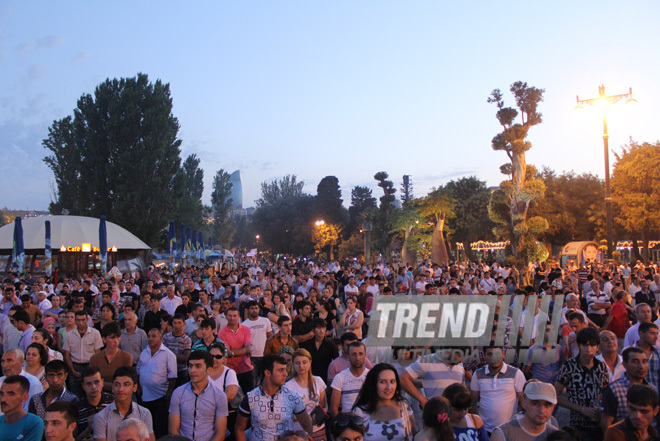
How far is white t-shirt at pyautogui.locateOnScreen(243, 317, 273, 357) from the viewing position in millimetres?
7742

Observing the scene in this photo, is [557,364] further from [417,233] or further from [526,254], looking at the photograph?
[417,233]

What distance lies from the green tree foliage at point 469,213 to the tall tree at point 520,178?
995 inches

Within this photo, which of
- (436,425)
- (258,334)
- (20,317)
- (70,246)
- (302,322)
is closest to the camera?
(436,425)

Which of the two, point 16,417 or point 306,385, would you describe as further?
point 306,385

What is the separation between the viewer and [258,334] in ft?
25.5

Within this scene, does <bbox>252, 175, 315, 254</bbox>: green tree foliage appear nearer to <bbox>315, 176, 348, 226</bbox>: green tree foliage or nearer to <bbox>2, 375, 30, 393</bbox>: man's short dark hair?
<bbox>315, 176, 348, 226</bbox>: green tree foliage

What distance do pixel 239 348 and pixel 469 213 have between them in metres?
46.4

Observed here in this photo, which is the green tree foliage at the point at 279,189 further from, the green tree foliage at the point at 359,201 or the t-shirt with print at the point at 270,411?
the t-shirt with print at the point at 270,411

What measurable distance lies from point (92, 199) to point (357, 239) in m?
26.4

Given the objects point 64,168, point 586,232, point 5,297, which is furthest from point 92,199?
point 586,232

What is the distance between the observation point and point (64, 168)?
36969mm

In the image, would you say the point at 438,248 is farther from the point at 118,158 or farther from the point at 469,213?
the point at 118,158

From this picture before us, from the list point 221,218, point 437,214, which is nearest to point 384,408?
point 437,214

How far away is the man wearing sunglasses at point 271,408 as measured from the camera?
172 inches
